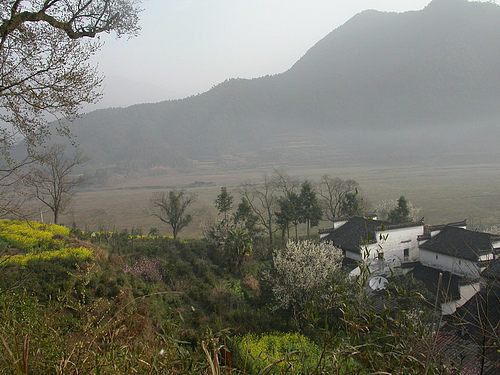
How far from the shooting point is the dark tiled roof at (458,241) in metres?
23.3

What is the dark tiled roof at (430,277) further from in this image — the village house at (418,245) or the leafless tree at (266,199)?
the leafless tree at (266,199)

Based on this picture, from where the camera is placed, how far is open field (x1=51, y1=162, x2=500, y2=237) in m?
65.2

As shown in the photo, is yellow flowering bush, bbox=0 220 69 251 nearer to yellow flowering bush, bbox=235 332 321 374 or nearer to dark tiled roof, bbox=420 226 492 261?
yellow flowering bush, bbox=235 332 321 374

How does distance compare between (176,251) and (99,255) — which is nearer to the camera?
(99,255)

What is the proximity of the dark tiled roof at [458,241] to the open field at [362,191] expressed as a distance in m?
28.5

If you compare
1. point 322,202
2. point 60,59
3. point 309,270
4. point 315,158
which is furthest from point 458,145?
point 60,59

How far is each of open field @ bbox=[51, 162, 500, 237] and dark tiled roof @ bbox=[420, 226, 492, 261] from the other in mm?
28528

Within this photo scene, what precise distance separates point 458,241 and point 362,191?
5004 centimetres

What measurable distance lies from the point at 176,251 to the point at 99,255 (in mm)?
13562

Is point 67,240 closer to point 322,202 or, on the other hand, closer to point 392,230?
point 392,230

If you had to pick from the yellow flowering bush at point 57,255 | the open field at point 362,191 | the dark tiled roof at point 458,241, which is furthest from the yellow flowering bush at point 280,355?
the open field at point 362,191

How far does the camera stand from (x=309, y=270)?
19172 millimetres

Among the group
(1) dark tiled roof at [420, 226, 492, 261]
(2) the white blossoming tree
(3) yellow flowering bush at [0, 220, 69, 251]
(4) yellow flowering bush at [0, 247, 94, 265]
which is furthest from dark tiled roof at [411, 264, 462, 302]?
(3) yellow flowering bush at [0, 220, 69, 251]

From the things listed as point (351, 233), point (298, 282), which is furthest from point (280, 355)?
point (351, 233)
